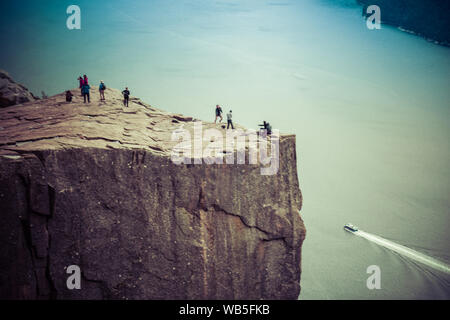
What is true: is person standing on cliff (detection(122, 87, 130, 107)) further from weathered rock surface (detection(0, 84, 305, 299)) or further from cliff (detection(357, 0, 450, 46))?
cliff (detection(357, 0, 450, 46))

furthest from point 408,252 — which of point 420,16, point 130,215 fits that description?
point 420,16

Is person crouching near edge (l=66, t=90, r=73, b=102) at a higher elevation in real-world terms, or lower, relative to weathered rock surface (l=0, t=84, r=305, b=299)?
higher

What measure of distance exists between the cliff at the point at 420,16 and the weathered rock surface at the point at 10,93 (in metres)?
32.5

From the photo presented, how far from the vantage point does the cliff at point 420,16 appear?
30328 millimetres

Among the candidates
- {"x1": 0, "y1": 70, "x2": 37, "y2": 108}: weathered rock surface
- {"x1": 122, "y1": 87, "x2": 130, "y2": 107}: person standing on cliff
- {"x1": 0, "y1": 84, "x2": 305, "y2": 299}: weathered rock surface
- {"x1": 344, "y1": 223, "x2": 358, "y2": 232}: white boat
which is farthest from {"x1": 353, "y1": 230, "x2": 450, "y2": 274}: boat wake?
{"x1": 0, "y1": 70, "x2": 37, "y2": 108}: weathered rock surface

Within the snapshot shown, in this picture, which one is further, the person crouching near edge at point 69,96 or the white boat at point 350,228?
the white boat at point 350,228

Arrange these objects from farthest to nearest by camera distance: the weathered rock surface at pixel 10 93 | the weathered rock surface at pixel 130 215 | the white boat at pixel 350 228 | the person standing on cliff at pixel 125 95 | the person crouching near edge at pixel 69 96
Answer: the white boat at pixel 350 228 < the weathered rock surface at pixel 10 93 < the person standing on cliff at pixel 125 95 < the person crouching near edge at pixel 69 96 < the weathered rock surface at pixel 130 215

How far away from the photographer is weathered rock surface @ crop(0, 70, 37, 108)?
18.7 metres

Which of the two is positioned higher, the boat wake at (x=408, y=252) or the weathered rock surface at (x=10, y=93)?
the weathered rock surface at (x=10, y=93)

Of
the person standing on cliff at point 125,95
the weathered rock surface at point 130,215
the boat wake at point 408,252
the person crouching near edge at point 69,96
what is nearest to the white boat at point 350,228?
the boat wake at point 408,252

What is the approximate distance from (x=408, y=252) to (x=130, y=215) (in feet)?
66.2

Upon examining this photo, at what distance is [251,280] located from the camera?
12867 mm

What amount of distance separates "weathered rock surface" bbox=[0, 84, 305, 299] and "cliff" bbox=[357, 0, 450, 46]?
2880 centimetres

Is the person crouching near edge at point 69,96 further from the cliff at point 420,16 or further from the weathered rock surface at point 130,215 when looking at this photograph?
the cliff at point 420,16
